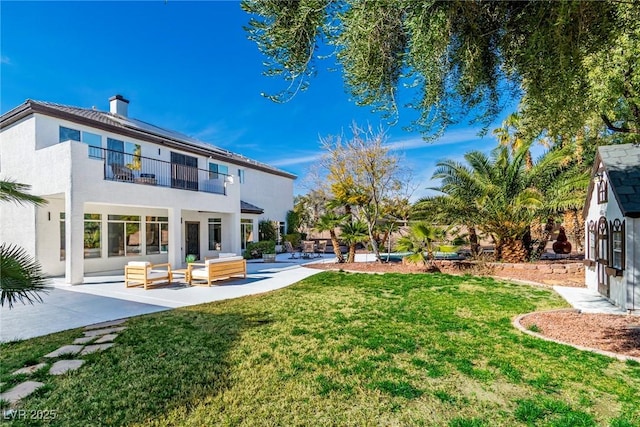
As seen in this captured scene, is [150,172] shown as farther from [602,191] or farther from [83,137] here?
[602,191]

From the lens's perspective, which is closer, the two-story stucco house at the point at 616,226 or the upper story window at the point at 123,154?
the two-story stucco house at the point at 616,226

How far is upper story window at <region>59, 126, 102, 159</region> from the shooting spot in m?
14.3

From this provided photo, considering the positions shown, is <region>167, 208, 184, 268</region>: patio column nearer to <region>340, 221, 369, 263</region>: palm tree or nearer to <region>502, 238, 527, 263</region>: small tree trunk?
<region>340, 221, 369, 263</region>: palm tree

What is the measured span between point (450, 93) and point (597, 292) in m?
9.39

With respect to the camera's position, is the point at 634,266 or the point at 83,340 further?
the point at 634,266

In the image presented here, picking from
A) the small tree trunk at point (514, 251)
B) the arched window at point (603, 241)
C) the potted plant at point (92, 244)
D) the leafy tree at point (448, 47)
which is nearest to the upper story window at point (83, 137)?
the potted plant at point (92, 244)

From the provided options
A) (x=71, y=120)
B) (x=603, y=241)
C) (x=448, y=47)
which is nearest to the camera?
(x=448, y=47)

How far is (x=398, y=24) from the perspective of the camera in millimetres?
3609

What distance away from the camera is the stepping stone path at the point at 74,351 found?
4180 mm

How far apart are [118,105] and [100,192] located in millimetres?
10866

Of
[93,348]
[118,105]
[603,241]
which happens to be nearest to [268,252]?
[118,105]

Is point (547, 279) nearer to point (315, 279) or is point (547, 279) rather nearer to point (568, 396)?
point (315, 279)

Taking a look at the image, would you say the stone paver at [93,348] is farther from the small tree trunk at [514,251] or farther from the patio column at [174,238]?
the small tree trunk at [514,251]

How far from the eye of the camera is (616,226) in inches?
321
